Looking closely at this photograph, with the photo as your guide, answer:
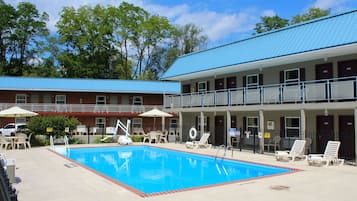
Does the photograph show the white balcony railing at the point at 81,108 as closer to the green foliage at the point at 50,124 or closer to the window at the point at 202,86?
the green foliage at the point at 50,124

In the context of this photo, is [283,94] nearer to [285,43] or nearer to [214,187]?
[285,43]

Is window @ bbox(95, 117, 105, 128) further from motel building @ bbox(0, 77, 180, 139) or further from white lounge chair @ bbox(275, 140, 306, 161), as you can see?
white lounge chair @ bbox(275, 140, 306, 161)

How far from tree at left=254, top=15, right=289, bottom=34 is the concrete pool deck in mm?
44712

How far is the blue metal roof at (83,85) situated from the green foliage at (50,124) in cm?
1251

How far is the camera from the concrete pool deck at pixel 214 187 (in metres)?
9.77

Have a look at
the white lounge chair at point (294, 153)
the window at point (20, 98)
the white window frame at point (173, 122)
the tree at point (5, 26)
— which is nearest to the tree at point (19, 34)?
the tree at point (5, 26)

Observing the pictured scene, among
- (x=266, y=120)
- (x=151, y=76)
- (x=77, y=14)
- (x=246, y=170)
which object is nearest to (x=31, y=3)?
(x=77, y=14)

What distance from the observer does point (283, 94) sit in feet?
65.3

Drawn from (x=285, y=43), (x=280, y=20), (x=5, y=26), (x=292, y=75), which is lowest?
(x=292, y=75)

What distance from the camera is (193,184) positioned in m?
13.3

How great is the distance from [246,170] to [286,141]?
22.9ft

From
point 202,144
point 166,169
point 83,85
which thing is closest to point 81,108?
point 83,85

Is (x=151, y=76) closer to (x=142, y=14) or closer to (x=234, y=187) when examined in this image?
(x=142, y=14)

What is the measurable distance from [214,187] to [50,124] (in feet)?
61.6
